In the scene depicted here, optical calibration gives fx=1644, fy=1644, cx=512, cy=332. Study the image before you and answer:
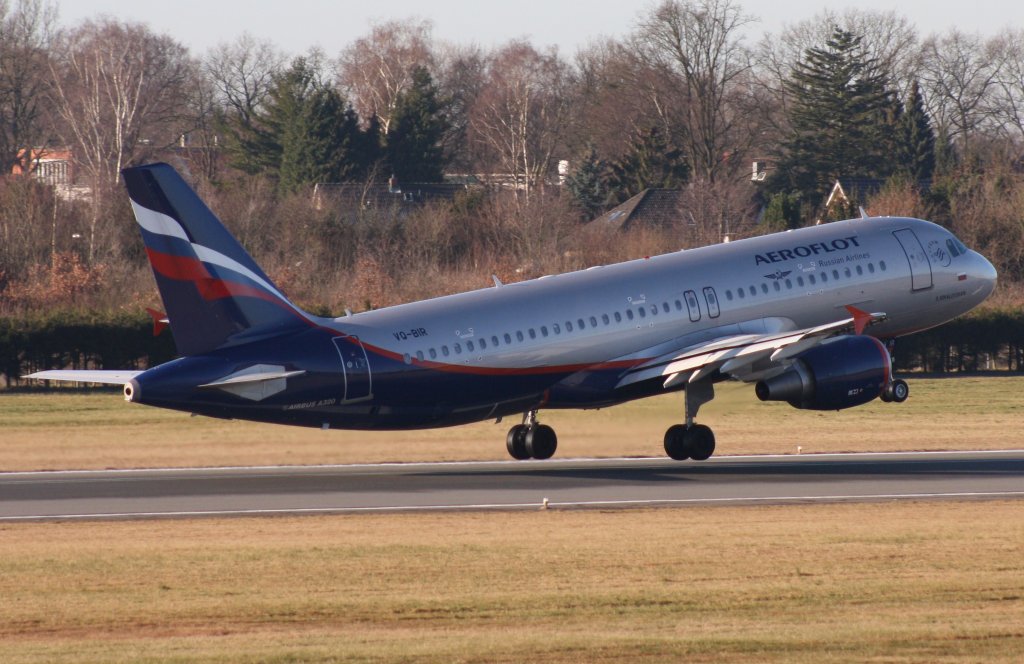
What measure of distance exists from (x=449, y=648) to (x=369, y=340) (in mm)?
18009

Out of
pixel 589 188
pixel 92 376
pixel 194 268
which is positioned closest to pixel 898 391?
pixel 194 268

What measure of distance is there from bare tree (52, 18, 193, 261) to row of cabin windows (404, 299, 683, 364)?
57.4m

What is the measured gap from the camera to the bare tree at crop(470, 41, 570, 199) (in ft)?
463

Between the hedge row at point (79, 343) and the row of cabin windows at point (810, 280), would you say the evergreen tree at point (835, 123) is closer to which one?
the hedge row at point (79, 343)

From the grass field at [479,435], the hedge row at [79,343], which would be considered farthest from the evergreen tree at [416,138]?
the grass field at [479,435]

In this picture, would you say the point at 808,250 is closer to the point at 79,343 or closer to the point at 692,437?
the point at 692,437

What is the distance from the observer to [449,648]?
19750 mm

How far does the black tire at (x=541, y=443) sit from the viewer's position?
41.9 meters

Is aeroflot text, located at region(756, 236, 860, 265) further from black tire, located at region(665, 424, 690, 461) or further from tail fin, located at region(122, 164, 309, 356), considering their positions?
tail fin, located at region(122, 164, 309, 356)

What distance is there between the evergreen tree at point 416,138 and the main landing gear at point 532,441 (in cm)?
10640

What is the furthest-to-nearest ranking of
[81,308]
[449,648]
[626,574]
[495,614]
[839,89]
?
[839,89]
[81,308]
[626,574]
[495,614]
[449,648]

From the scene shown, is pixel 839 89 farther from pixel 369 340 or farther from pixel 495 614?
pixel 495 614

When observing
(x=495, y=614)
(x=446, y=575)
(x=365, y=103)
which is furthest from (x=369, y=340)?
(x=365, y=103)

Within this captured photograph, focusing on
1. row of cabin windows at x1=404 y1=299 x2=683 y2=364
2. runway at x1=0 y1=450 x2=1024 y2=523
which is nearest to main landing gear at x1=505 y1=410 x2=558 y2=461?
runway at x1=0 y1=450 x2=1024 y2=523
